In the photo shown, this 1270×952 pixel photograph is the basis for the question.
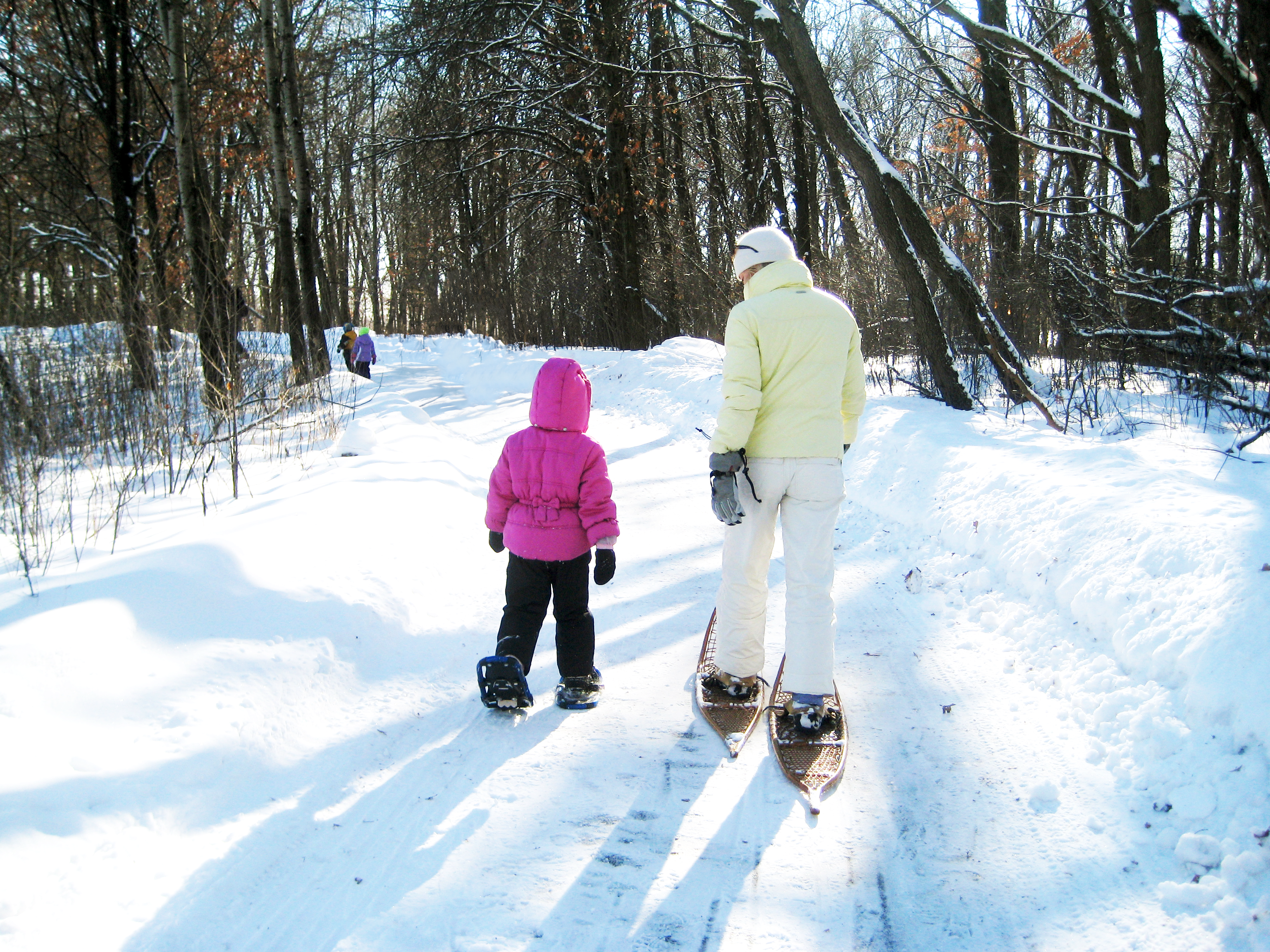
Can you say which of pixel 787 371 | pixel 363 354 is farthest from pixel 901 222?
pixel 363 354

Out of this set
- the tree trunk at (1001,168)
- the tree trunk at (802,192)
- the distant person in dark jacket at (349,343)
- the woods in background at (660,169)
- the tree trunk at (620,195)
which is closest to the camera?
the woods in background at (660,169)

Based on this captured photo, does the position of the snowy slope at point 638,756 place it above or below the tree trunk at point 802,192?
below

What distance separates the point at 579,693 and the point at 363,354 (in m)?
16.2

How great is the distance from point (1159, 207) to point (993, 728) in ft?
33.1

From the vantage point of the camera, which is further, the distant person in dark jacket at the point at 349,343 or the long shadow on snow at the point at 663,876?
the distant person in dark jacket at the point at 349,343

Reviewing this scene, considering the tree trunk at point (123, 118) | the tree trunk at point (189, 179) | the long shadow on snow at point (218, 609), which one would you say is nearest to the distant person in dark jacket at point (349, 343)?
the tree trunk at point (123, 118)

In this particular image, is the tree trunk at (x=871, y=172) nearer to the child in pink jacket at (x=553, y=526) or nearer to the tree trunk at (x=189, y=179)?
the child in pink jacket at (x=553, y=526)

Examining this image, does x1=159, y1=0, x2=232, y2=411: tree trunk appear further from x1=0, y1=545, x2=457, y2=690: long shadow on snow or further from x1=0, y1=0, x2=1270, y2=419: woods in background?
x1=0, y1=545, x2=457, y2=690: long shadow on snow

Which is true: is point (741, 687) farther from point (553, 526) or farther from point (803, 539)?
Answer: point (553, 526)

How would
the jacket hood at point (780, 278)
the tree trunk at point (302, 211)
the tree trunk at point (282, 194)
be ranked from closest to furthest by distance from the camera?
the jacket hood at point (780, 278) < the tree trunk at point (282, 194) < the tree trunk at point (302, 211)

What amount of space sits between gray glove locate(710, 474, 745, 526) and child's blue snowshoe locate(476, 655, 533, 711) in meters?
1.11

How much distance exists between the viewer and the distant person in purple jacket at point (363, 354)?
18.0 metres

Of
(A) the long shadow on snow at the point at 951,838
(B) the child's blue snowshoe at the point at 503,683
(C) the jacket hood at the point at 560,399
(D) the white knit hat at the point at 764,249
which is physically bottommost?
(A) the long shadow on snow at the point at 951,838

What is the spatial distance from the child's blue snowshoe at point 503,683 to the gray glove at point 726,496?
1111 mm
